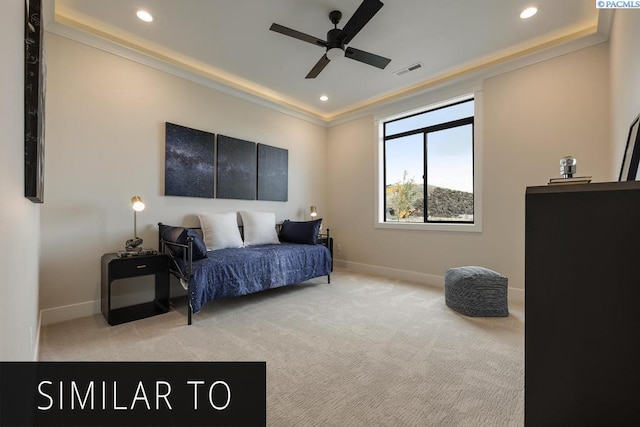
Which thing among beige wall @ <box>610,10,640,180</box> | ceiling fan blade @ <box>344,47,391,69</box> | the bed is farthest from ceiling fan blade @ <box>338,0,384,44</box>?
the bed

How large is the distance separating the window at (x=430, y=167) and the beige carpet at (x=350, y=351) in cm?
137

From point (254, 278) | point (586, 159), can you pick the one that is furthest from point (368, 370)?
point (586, 159)

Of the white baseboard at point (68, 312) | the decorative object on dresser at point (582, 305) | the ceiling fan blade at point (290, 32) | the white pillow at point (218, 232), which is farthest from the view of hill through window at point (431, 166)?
the white baseboard at point (68, 312)

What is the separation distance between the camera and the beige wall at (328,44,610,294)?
8.99 feet

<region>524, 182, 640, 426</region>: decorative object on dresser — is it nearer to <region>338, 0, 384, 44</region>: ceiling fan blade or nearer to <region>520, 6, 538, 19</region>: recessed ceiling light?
<region>338, 0, 384, 44</region>: ceiling fan blade

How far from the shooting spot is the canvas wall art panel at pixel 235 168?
146 inches

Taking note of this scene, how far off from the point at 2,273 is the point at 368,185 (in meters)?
4.25

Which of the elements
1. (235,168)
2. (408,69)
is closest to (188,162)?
(235,168)

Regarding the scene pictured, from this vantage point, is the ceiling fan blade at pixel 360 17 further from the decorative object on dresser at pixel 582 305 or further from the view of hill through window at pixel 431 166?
the view of hill through window at pixel 431 166

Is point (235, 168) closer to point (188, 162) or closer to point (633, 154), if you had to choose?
point (188, 162)

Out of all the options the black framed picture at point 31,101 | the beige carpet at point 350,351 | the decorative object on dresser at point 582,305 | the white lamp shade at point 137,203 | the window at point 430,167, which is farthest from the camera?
the window at point 430,167

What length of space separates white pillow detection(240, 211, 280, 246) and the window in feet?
6.13

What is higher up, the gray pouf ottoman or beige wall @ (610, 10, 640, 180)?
beige wall @ (610, 10, 640, 180)

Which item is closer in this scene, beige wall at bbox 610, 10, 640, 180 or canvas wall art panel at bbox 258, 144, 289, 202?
beige wall at bbox 610, 10, 640, 180
